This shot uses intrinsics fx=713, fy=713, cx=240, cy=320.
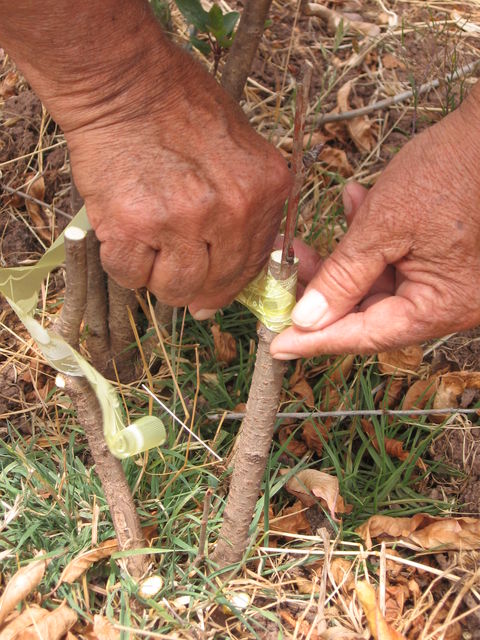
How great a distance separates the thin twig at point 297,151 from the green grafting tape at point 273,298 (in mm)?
62

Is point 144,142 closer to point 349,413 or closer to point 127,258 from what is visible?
point 127,258

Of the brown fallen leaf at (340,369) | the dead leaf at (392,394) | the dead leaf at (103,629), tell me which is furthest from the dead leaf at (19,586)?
the dead leaf at (392,394)

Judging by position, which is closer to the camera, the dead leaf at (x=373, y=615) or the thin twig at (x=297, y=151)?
the thin twig at (x=297, y=151)

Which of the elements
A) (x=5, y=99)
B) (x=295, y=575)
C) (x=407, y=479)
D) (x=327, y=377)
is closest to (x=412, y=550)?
(x=407, y=479)

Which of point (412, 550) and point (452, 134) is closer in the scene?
point (452, 134)

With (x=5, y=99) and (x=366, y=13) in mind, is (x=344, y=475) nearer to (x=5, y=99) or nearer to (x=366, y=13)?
(x=5, y=99)

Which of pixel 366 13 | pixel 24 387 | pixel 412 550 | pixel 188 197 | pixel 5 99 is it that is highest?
pixel 188 197

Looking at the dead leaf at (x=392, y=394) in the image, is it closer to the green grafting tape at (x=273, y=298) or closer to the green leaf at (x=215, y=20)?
the green grafting tape at (x=273, y=298)

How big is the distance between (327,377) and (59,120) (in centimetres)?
92

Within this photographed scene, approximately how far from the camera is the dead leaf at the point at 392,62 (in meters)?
2.71

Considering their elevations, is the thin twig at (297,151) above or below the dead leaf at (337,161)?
above

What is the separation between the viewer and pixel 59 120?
1178 millimetres

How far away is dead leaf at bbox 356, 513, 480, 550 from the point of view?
5.00ft

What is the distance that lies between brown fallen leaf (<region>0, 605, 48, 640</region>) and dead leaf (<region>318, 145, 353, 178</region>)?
64.1 inches
